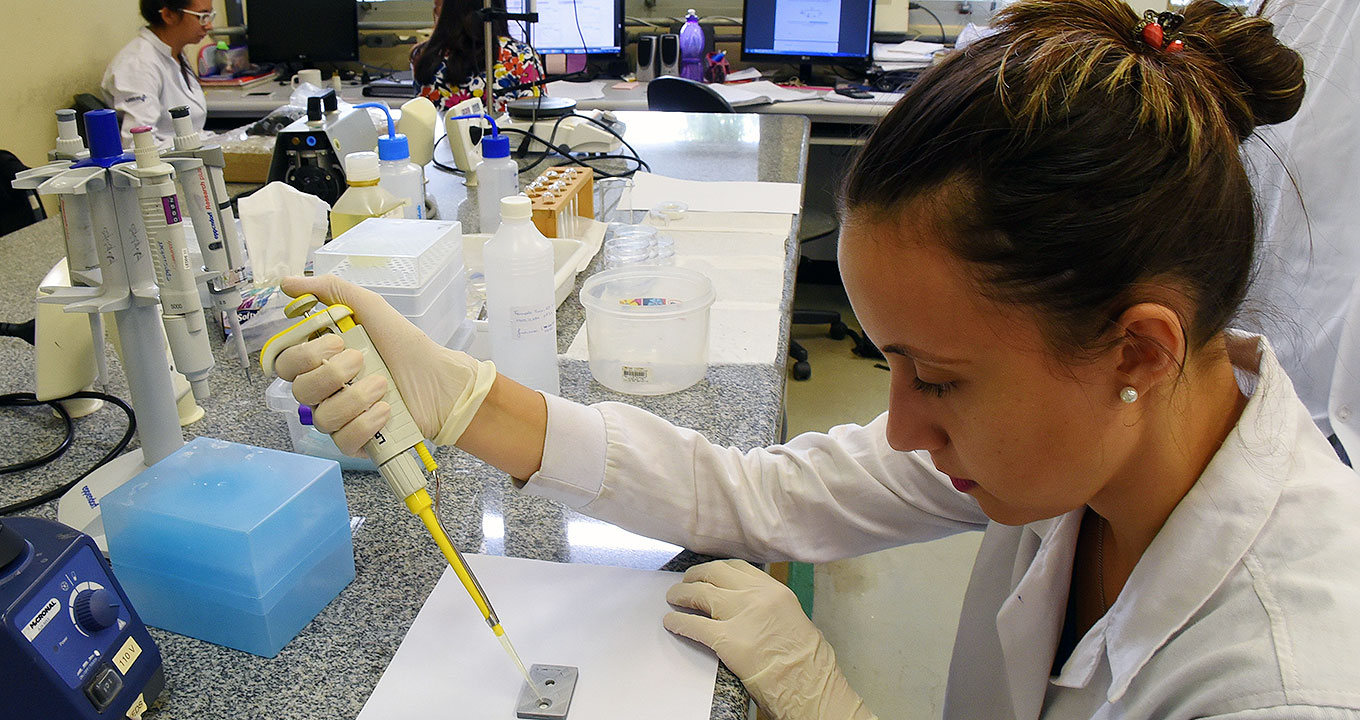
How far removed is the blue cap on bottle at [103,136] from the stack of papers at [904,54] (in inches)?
140

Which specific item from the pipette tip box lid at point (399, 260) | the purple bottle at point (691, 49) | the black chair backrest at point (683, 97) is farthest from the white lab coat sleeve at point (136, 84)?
the pipette tip box lid at point (399, 260)

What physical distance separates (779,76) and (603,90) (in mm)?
812

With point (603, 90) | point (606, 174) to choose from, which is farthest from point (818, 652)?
point (603, 90)

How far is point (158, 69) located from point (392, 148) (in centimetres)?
281

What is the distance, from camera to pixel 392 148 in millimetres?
1652

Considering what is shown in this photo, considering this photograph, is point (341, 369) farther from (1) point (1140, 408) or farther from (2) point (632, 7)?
(2) point (632, 7)

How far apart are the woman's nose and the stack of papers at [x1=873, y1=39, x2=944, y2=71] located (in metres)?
3.45

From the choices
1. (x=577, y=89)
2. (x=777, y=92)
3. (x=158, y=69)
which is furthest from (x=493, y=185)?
(x=158, y=69)

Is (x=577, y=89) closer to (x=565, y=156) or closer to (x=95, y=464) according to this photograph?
(x=565, y=156)

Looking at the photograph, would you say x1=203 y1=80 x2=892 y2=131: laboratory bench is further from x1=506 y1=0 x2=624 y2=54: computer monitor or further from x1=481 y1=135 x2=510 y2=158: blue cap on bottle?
x1=481 y1=135 x2=510 y2=158: blue cap on bottle

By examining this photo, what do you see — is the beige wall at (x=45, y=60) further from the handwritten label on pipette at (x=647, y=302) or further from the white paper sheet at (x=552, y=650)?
the white paper sheet at (x=552, y=650)

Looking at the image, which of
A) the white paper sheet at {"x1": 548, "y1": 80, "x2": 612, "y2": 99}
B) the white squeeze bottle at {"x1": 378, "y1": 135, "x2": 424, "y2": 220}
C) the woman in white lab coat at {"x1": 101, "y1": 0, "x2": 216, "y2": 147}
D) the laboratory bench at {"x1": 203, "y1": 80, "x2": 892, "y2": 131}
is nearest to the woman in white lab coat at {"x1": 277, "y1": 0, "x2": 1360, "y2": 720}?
the white squeeze bottle at {"x1": 378, "y1": 135, "x2": 424, "y2": 220}

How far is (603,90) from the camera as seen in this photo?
4055mm

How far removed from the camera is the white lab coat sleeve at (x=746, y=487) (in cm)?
94
